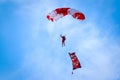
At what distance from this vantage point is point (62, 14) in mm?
27344

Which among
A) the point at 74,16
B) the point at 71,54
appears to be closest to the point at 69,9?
the point at 74,16

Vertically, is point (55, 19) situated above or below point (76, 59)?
above

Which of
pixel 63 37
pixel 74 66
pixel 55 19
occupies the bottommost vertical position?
pixel 74 66

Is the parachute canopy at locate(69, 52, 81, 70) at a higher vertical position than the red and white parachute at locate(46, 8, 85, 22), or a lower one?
lower

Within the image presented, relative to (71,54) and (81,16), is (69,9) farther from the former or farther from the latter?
(71,54)

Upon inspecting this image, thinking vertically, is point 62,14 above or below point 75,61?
above

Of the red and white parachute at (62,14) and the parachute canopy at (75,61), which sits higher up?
the red and white parachute at (62,14)

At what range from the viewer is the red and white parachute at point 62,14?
2733 centimetres

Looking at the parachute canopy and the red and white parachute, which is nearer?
the parachute canopy

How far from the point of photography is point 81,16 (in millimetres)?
27375

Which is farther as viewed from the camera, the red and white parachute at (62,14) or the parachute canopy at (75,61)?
the red and white parachute at (62,14)

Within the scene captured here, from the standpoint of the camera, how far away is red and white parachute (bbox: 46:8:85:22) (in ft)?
89.7

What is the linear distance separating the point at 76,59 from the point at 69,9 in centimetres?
693

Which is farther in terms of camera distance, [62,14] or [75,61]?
[62,14]
